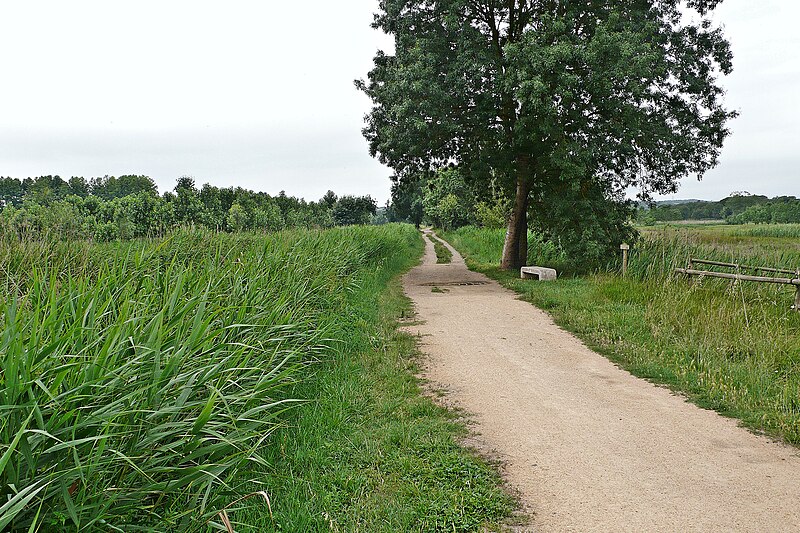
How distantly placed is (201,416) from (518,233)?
15866mm

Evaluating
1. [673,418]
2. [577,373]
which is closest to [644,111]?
[577,373]

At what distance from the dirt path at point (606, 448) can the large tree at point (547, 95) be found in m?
7.75

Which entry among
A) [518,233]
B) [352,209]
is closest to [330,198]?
[352,209]

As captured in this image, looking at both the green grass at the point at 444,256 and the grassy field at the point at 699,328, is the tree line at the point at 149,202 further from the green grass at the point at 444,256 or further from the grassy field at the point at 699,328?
the grassy field at the point at 699,328

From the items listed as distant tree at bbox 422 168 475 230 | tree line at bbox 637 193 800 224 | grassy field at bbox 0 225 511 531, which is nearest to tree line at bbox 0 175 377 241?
grassy field at bbox 0 225 511 531

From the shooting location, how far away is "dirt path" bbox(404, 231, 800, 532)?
3.54 m

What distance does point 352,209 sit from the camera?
62906mm

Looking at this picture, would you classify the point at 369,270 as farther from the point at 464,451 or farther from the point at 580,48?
the point at 464,451

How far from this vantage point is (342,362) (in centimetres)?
661

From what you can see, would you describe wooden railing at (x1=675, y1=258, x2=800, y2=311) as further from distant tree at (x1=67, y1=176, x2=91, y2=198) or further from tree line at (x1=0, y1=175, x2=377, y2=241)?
distant tree at (x1=67, y1=176, x2=91, y2=198)

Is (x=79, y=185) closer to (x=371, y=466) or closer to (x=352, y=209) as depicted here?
(x=352, y=209)

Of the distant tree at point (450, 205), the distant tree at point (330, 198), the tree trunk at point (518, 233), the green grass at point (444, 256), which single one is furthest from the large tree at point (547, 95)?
the distant tree at point (330, 198)

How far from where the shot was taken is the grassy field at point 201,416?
2344mm

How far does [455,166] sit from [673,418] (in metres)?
13.4
